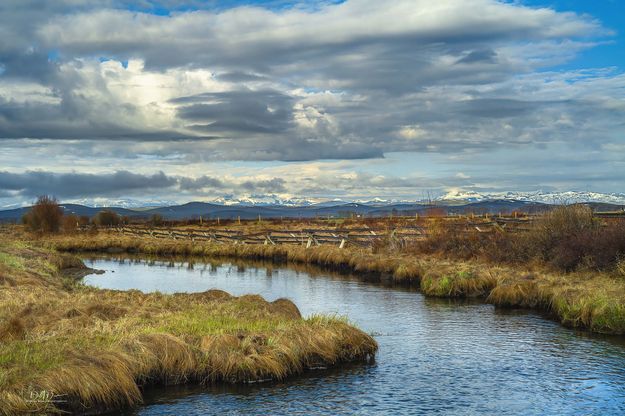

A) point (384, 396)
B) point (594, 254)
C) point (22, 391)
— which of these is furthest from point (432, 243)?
point (22, 391)

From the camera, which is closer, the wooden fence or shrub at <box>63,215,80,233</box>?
the wooden fence

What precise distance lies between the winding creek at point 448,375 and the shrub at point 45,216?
5953 cm

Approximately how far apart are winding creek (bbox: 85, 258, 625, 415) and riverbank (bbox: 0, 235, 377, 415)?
497 mm

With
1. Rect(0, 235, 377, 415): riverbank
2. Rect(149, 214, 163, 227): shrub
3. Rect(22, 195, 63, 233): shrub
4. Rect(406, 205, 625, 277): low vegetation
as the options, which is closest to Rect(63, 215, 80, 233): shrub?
Rect(22, 195, 63, 233): shrub

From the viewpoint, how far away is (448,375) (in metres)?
15.6

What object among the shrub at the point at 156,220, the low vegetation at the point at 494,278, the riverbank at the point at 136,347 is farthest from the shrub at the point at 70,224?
the riverbank at the point at 136,347

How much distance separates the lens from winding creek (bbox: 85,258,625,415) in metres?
13.3

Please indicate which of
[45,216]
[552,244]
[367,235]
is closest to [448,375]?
[552,244]

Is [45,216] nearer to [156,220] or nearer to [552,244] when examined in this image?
[156,220]

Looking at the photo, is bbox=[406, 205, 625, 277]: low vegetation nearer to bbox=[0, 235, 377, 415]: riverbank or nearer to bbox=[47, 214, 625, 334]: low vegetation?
bbox=[47, 214, 625, 334]: low vegetation

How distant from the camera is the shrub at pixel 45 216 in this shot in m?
77.1

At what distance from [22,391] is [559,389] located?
11.0m

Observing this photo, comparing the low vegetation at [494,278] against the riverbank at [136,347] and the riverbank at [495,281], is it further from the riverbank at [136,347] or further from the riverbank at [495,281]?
the riverbank at [136,347]

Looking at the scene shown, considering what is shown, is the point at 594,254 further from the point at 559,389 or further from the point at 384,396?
the point at 384,396
